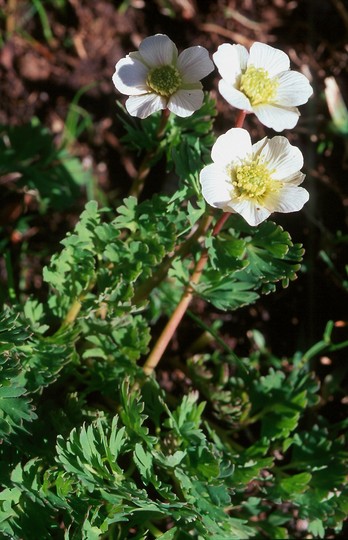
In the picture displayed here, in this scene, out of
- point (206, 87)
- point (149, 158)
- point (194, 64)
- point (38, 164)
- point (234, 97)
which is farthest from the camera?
point (206, 87)

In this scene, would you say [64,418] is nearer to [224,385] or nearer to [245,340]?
[224,385]

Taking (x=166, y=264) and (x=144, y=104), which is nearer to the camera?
(x=144, y=104)

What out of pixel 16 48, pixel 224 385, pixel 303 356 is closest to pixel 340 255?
pixel 303 356

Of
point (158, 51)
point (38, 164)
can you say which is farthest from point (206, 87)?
point (158, 51)

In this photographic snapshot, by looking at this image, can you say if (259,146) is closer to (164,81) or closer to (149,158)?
(164,81)

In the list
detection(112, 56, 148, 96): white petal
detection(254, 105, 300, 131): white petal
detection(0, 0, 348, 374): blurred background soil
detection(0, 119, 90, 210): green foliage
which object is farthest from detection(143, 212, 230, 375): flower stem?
detection(0, 119, 90, 210): green foliage

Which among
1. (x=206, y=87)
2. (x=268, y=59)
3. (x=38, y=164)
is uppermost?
(x=268, y=59)
